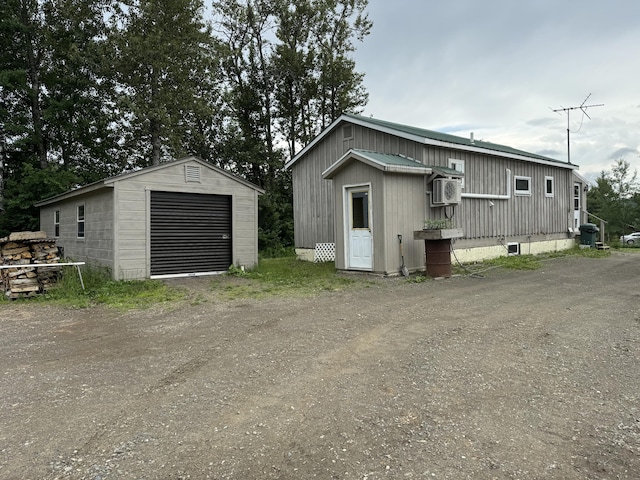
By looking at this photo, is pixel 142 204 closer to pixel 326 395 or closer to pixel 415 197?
pixel 415 197

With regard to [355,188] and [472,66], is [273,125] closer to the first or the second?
[472,66]

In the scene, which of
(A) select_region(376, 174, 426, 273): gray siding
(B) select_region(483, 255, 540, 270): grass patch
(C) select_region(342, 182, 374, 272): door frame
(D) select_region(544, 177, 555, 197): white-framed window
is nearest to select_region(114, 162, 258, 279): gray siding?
(C) select_region(342, 182, 374, 272): door frame

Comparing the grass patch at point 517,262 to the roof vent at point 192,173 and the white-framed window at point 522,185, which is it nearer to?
the white-framed window at point 522,185

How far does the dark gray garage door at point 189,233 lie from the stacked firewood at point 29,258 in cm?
218

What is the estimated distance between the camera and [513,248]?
1531 centimetres

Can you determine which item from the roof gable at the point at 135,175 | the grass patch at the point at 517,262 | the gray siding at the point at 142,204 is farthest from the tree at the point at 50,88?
the grass patch at the point at 517,262

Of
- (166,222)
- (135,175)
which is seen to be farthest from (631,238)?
(135,175)

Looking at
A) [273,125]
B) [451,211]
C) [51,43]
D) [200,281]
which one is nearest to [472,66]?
[451,211]

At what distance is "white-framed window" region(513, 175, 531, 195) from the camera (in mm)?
15436

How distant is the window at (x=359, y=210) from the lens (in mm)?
10906

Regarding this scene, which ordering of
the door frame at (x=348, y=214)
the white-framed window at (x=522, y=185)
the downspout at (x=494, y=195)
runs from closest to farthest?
1. the door frame at (x=348, y=214)
2. the downspout at (x=494, y=195)
3. the white-framed window at (x=522, y=185)

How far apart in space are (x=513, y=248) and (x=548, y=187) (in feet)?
12.2

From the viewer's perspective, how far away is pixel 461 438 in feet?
9.27

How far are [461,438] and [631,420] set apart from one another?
1241mm
